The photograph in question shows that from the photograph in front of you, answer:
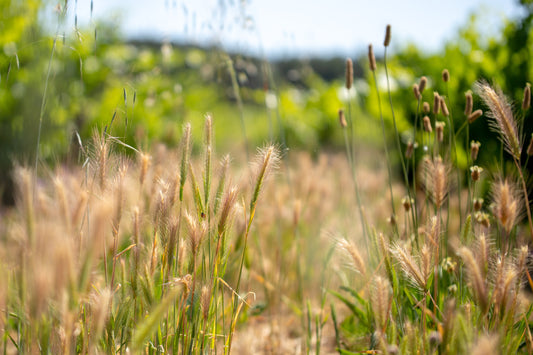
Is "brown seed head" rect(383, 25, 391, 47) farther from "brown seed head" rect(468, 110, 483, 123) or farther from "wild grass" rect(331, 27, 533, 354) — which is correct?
"brown seed head" rect(468, 110, 483, 123)

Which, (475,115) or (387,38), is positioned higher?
(387,38)

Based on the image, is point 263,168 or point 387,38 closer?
point 263,168

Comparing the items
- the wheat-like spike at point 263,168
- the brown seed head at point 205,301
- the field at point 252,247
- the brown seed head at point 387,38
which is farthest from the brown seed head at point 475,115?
the brown seed head at point 205,301

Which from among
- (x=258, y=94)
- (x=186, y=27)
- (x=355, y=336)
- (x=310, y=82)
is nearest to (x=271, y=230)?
(x=355, y=336)

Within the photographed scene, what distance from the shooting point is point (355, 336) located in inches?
60.0

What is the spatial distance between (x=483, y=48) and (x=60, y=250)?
3.25m

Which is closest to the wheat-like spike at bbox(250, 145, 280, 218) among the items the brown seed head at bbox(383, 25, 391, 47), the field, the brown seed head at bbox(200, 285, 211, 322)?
the field

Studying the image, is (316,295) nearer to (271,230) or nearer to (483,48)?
(271,230)

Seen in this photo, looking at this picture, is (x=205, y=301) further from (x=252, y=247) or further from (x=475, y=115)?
(x=252, y=247)

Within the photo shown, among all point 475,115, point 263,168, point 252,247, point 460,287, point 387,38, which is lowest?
point 252,247

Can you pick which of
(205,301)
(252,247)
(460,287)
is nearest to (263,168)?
(205,301)

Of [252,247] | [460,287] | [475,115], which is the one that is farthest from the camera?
[252,247]

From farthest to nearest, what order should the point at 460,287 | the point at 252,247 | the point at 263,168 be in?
the point at 252,247 < the point at 460,287 < the point at 263,168

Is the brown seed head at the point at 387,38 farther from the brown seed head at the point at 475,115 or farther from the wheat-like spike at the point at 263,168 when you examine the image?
the wheat-like spike at the point at 263,168
